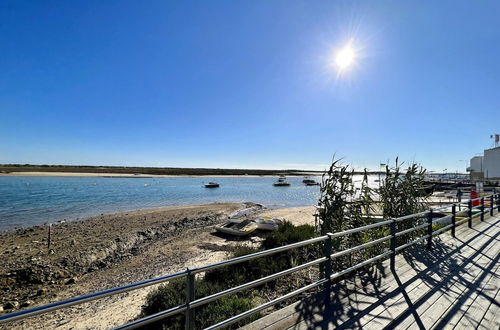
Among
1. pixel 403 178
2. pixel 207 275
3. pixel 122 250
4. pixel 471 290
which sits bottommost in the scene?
pixel 122 250

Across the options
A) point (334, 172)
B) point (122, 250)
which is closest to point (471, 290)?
point (334, 172)

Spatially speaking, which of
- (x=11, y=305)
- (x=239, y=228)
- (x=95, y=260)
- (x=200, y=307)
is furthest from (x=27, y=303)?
(x=239, y=228)

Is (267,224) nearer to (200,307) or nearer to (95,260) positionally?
(95,260)

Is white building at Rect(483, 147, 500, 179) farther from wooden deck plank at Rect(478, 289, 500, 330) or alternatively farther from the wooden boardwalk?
wooden deck plank at Rect(478, 289, 500, 330)

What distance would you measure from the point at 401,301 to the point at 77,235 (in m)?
16.2

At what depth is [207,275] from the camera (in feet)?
21.5

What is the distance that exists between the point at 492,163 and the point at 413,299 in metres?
53.3

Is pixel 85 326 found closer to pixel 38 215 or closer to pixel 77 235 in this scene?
pixel 77 235

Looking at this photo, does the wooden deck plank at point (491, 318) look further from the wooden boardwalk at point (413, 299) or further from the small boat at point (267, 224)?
the small boat at point (267, 224)

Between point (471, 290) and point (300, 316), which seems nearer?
point (300, 316)

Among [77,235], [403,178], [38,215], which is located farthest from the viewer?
[38,215]

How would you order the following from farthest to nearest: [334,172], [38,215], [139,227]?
1. [38,215]
2. [139,227]
3. [334,172]

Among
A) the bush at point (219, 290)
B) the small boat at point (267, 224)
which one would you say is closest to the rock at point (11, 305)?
the bush at point (219, 290)

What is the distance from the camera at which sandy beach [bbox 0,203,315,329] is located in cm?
676
